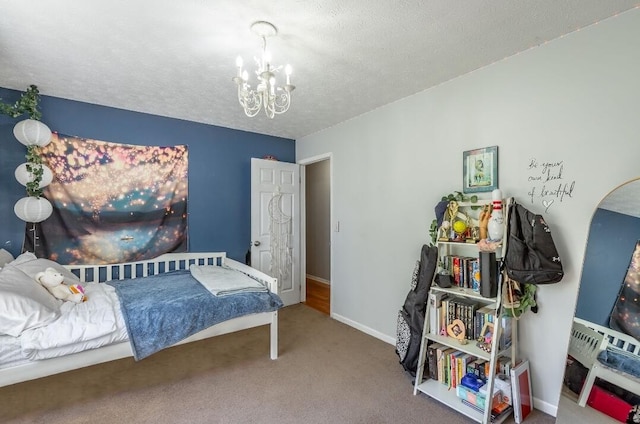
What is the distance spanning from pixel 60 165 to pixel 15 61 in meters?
1.00

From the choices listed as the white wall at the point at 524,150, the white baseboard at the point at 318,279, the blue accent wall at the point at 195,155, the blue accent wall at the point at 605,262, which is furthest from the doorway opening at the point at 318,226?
the blue accent wall at the point at 605,262

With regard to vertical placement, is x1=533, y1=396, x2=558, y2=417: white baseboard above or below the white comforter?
below

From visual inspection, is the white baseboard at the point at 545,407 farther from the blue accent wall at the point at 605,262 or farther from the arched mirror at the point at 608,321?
the blue accent wall at the point at 605,262

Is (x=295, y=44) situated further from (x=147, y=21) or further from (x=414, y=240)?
(x=414, y=240)

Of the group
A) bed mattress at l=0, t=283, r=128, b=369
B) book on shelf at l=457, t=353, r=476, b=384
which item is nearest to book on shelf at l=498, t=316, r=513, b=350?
book on shelf at l=457, t=353, r=476, b=384

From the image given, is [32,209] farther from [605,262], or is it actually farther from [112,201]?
[605,262]

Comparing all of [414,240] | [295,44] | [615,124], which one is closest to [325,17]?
[295,44]

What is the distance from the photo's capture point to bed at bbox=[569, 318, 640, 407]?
1533 millimetres

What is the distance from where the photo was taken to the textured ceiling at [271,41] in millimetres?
1625

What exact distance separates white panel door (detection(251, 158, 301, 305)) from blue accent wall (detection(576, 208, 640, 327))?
326 cm

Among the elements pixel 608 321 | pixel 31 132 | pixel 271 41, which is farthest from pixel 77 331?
pixel 608 321

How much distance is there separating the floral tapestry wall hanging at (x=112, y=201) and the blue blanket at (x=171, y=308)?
532 millimetres

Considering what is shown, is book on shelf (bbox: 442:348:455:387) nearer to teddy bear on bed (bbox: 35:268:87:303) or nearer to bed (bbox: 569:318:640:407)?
bed (bbox: 569:318:640:407)

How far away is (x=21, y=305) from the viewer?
6.00ft
